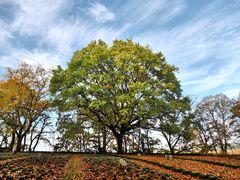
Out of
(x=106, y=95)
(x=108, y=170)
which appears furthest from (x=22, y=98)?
(x=108, y=170)

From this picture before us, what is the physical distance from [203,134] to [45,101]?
103 feet

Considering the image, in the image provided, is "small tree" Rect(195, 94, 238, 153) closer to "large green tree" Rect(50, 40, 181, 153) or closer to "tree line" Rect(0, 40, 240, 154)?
"tree line" Rect(0, 40, 240, 154)

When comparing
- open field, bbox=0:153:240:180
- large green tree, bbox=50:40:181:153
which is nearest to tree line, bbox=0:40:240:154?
large green tree, bbox=50:40:181:153

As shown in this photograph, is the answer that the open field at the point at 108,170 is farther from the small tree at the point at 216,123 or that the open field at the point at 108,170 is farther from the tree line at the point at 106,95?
the small tree at the point at 216,123

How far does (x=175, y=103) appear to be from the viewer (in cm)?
3016

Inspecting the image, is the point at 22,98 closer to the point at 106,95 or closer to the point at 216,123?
the point at 106,95

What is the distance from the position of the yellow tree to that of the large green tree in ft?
19.2

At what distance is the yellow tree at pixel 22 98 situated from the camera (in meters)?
36.5

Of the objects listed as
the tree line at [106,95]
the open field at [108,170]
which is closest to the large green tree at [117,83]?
the tree line at [106,95]

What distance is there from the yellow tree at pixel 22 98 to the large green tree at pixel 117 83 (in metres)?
5.86

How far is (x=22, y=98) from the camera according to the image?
36969mm

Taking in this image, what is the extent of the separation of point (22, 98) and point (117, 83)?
16.4 meters

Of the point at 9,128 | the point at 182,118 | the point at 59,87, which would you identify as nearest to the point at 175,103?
the point at 182,118

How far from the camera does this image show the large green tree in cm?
2894
